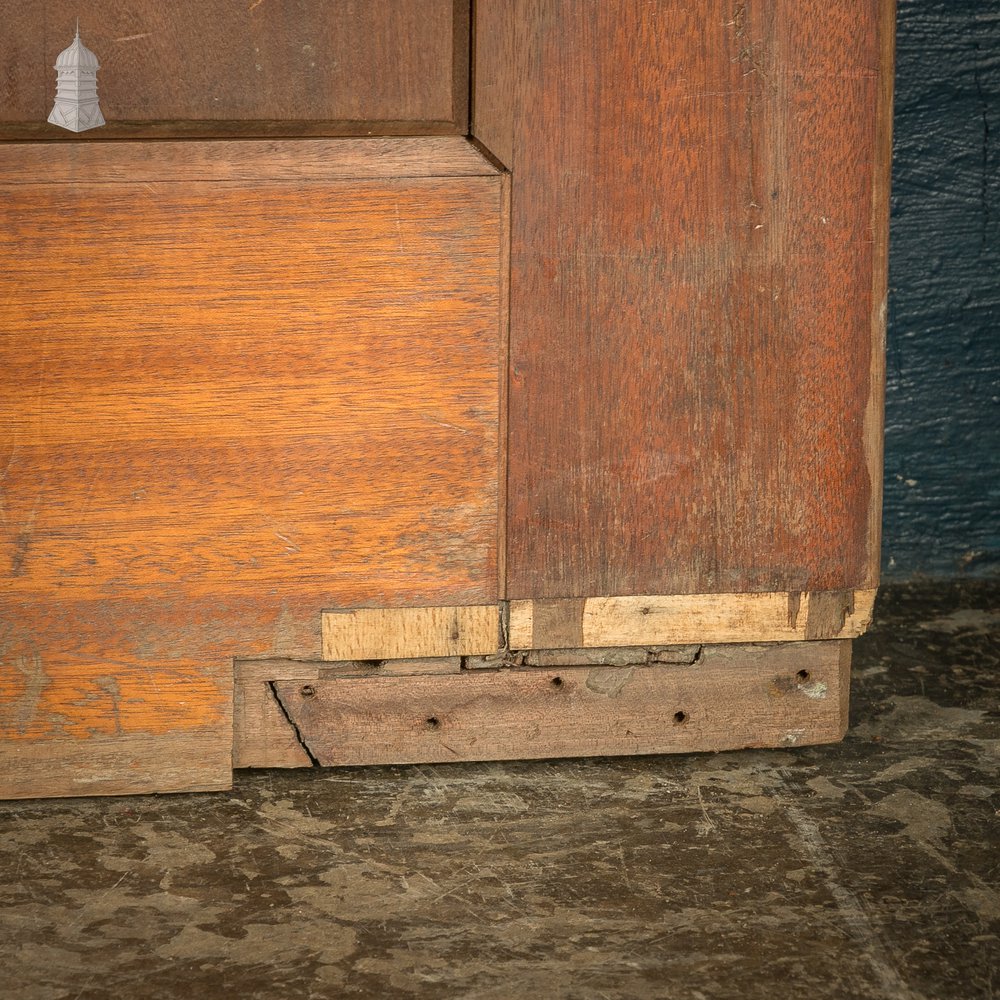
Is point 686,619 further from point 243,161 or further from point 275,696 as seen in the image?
point 243,161

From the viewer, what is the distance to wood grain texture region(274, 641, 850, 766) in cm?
149

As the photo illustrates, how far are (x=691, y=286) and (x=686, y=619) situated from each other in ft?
1.33

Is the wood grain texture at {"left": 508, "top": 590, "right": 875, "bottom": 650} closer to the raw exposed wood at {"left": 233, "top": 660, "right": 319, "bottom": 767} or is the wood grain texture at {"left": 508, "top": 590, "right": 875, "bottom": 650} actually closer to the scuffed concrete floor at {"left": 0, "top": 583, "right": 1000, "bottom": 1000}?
the scuffed concrete floor at {"left": 0, "top": 583, "right": 1000, "bottom": 1000}

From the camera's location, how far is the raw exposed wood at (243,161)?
1.34 m

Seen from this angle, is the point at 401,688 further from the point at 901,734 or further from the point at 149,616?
the point at 901,734

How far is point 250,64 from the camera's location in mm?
1355

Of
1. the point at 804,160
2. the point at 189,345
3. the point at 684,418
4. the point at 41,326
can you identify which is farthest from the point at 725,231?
the point at 41,326

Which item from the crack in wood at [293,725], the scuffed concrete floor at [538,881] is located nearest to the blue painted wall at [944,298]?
the scuffed concrete floor at [538,881]

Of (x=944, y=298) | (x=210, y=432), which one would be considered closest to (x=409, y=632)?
(x=210, y=432)

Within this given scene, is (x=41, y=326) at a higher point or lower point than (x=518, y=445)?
higher

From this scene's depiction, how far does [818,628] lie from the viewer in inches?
60.7

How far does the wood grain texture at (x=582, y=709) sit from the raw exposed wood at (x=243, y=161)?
591mm

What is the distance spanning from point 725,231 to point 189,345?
0.64m

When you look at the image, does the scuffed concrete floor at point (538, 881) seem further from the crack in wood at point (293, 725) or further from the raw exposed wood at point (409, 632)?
the raw exposed wood at point (409, 632)
